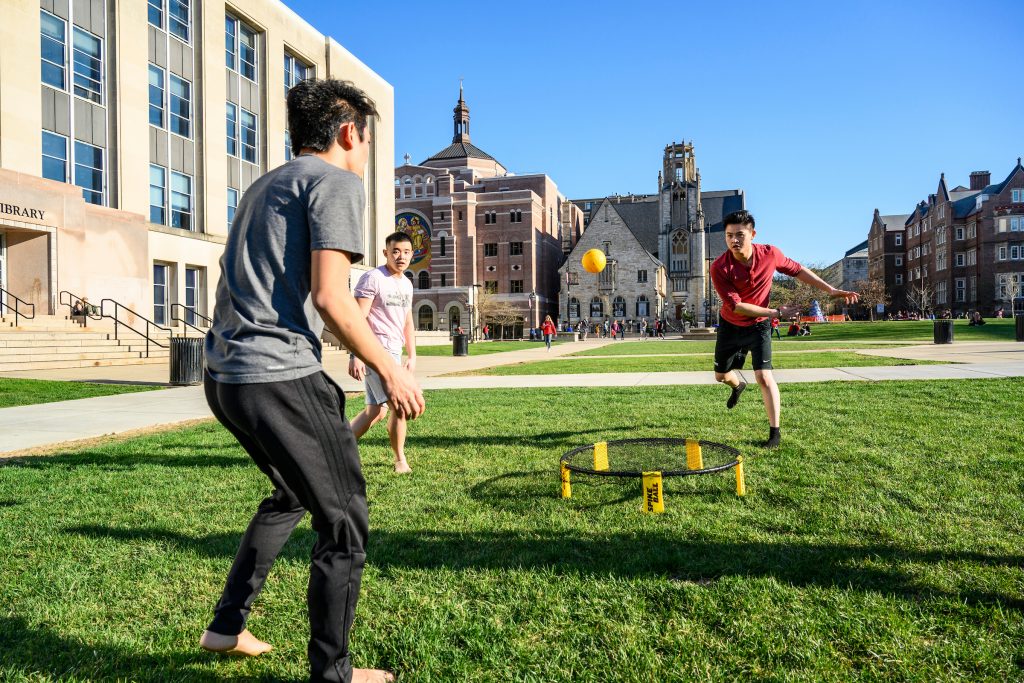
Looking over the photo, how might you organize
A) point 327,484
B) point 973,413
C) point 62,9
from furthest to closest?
point 62,9 → point 973,413 → point 327,484

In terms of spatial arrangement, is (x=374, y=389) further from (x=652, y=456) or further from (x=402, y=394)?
(x=402, y=394)

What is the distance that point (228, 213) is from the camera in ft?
108

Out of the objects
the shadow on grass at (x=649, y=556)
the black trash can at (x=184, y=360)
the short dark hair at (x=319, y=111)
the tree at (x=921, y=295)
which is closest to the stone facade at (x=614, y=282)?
the tree at (x=921, y=295)

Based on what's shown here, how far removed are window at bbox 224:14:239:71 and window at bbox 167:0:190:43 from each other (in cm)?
239

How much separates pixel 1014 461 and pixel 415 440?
5.24 m

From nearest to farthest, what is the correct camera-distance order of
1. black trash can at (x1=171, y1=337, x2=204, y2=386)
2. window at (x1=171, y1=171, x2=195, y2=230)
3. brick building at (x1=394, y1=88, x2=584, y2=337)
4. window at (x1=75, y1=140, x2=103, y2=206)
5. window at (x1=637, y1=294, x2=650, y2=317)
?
black trash can at (x1=171, y1=337, x2=204, y2=386) < window at (x1=75, y1=140, x2=103, y2=206) < window at (x1=171, y1=171, x2=195, y2=230) < brick building at (x1=394, y1=88, x2=584, y2=337) < window at (x1=637, y1=294, x2=650, y2=317)

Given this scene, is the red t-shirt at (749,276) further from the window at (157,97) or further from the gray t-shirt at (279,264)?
the window at (157,97)

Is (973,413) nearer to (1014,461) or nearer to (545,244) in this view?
(1014,461)

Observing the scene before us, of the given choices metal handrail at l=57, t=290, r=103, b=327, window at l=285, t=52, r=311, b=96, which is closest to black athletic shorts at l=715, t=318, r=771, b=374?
metal handrail at l=57, t=290, r=103, b=327

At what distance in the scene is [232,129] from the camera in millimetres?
32969

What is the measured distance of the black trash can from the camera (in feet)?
43.3

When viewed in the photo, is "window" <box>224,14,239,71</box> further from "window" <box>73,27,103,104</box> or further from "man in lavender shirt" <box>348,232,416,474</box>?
"man in lavender shirt" <box>348,232,416,474</box>

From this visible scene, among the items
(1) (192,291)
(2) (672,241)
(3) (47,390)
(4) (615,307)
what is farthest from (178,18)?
(2) (672,241)

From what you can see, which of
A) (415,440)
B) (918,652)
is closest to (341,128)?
(918,652)
